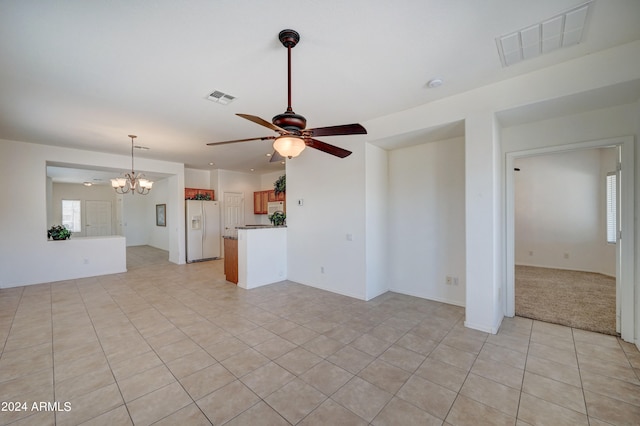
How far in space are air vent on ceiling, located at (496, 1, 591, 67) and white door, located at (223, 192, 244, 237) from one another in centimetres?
760

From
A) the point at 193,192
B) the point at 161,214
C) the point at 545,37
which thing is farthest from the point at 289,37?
the point at 161,214

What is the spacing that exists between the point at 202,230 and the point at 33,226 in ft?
11.2

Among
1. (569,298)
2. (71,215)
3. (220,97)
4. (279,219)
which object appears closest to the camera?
(220,97)

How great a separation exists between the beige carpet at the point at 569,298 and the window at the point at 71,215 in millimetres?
14274

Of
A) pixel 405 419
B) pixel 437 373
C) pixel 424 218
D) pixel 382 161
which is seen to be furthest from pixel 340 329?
pixel 382 161

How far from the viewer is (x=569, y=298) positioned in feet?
13.4

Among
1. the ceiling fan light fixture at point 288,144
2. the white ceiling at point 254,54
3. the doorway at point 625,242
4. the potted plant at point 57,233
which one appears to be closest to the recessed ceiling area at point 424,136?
the white ceiling at point 254,54

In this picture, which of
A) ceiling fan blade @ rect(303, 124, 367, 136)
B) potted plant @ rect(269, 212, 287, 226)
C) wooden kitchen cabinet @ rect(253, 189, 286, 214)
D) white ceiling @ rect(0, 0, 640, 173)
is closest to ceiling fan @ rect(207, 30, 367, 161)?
ceiling fan blade @ rect(303, 124, 367, 136)

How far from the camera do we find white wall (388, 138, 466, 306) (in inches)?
154

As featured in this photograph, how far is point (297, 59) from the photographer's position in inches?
95.4

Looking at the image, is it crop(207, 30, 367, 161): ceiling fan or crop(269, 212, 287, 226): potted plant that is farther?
crop(269, 212, 287, 226): potted plant

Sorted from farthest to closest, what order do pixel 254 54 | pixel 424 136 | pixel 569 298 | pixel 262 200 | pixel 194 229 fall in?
1. pixel 262 200
2. pixel 194 229
3. pixel 569 298
4. pixel 424 136
5. pixel 254 54

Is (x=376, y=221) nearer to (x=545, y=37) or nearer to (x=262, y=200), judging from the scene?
(x=545, y=37)

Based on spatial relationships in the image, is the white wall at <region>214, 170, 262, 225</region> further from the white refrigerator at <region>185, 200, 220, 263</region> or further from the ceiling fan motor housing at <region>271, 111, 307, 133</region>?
the ceiling fan motor housing at <region>271, 111, 307, 133</region>
